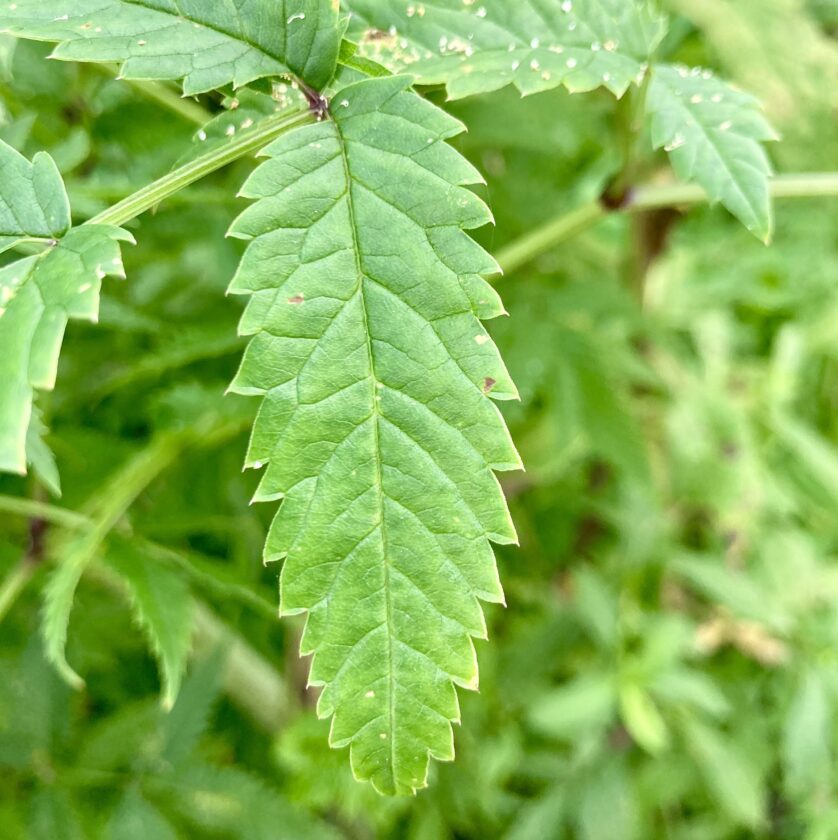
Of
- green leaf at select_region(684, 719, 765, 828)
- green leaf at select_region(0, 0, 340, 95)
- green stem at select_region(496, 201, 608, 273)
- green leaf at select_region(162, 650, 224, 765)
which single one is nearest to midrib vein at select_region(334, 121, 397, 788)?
green leaf at select_region(0, 0, 340, 95)

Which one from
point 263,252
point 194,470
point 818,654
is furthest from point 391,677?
point 818,654

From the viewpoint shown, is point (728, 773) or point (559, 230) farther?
point (728, 773)

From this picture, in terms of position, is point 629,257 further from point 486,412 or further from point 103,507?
point 486,412

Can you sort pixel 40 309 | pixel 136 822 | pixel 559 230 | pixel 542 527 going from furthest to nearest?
pixel 542 527, pixel 136 822, pixel 559 230, pixel 40 309

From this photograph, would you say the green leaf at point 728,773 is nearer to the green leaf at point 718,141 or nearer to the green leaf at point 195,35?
the green leaf at point 718,141

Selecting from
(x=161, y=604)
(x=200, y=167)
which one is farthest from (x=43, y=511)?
(x=200, y=167)

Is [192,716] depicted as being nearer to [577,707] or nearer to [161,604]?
[161,604]

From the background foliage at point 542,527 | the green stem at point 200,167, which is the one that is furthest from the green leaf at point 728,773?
the green stem at point 200,167
